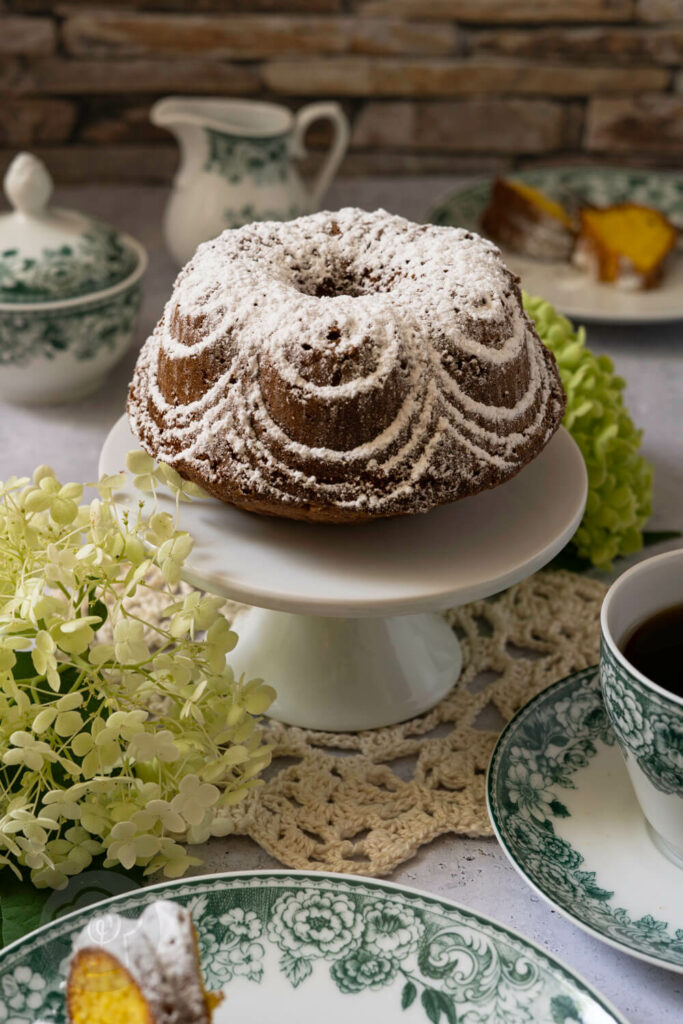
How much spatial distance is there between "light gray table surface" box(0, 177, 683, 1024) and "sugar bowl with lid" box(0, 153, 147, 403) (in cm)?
6

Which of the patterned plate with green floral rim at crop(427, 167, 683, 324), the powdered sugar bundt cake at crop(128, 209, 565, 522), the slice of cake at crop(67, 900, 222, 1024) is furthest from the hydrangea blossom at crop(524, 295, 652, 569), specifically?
the slice of cake at crop(67, 900, 222, 1024)

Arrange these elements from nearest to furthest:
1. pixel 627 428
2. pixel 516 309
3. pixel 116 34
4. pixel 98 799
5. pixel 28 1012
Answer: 1. pixel 28 1012
2. pixel 98 799
3. pixel 516 309
4. pixel 627 428
5. pixel 116 34

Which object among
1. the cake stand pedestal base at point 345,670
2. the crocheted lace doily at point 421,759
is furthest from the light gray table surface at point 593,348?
the cake stand pedestal base at point 345,670

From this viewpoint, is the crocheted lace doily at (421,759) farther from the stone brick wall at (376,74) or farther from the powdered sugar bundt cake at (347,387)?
the stone brick wall at (376,74)

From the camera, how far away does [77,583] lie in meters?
0.68

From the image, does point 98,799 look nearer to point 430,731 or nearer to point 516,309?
point 430,731

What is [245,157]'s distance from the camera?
1410 mm

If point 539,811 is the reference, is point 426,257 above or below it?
above

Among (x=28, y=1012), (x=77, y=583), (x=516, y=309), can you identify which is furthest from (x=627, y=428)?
(x=28, y=1012)

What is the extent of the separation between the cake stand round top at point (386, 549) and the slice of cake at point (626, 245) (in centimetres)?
68

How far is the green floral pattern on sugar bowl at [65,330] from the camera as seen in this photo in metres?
1.17

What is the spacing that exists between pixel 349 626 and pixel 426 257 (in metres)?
0.27

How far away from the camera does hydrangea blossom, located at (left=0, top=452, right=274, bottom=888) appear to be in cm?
63

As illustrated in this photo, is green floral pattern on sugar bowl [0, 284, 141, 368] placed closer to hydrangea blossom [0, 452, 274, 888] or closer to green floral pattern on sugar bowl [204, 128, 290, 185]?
green floral pattern on sugar bowl [204, 128, 290, 185]
